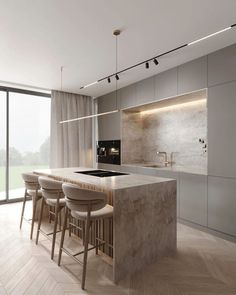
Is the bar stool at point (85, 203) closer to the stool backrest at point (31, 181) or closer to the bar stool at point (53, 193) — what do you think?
the bar stool at point (53, 193)

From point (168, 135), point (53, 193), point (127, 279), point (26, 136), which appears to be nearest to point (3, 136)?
point (26, 136)

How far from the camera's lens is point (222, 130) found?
128 inches

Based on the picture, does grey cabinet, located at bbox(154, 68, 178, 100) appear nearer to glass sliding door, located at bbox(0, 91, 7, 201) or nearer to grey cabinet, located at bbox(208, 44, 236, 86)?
grey cabinet, located at bbox(208, 44, 236, 86)

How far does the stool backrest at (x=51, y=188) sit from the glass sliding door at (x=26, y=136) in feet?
9.37

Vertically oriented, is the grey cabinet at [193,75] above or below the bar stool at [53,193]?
above

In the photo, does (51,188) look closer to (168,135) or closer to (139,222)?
(139,222)

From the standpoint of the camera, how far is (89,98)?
6129 mm

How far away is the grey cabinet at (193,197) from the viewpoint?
11.5 ft

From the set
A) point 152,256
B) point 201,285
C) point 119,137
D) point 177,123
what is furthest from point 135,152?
point 201,285

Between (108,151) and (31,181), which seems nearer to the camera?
(31,181)

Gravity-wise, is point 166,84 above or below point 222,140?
above

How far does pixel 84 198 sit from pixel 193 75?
2758 millimetres

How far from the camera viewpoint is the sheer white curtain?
216 inches


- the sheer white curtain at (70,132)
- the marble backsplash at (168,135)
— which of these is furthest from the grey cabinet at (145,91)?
the sheer white curtain at (70,132)
